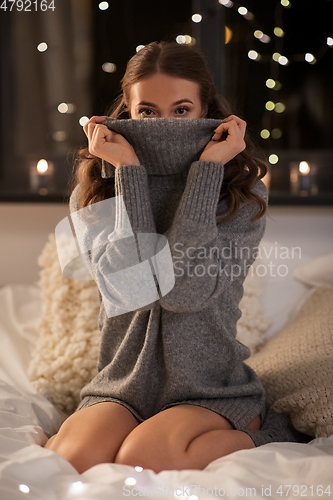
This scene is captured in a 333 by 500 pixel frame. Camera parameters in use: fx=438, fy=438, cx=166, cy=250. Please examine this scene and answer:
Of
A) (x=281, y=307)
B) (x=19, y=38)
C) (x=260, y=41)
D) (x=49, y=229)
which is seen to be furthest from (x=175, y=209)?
(x=19, y=38)

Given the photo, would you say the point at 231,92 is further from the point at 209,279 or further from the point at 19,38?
the point at 209,279

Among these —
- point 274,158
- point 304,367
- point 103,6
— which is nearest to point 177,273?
point 304,367

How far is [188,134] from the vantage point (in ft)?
3.04

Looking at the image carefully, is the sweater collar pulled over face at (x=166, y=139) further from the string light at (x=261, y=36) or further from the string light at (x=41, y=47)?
the string light at (x=41, y=47)

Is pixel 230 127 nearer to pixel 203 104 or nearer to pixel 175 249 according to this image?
pixel 203 104

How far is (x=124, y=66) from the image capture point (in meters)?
1.88

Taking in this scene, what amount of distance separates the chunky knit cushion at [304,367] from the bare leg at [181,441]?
149 mm

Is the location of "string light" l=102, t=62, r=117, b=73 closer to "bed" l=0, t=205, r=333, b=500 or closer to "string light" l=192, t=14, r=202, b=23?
"string light" l=192, t=14, r=202, b=23

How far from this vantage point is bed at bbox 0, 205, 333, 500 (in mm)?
649

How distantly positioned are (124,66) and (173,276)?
4.38 feet

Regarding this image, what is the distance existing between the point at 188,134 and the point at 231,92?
1.02m

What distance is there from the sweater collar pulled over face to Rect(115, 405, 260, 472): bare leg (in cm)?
51

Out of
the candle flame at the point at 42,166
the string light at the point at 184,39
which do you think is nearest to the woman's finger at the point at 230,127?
the string light at the point at 184,39

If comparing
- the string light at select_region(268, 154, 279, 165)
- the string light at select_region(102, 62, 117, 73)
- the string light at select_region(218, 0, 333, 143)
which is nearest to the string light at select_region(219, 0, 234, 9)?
the string light at select_region(218, 0, 333, 143)
